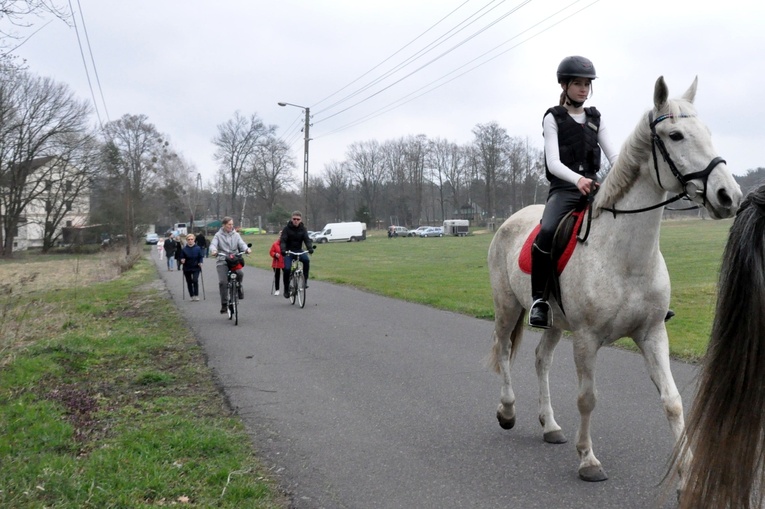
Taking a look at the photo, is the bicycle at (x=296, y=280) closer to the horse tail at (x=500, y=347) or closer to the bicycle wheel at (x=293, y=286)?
the bicycle wheel at (x=293, y=286)

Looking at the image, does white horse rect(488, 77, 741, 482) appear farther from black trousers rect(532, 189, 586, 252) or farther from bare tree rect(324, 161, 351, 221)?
bare tree rect(324, 161, 351, 221)

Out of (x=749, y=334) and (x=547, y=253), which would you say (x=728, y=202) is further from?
(x=547, y=253)

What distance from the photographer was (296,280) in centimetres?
1545

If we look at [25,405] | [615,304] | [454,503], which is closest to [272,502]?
[454,503]

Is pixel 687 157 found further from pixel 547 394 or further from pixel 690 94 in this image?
pixel 547 394

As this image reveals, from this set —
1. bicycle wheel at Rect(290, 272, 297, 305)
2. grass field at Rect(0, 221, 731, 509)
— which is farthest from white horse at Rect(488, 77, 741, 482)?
bicycle wheel at Rect(290, 272, 297, 305)

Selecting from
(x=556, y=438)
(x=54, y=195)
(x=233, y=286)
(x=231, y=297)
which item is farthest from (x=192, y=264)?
(x=54, y=195)

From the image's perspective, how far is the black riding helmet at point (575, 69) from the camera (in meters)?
4.62

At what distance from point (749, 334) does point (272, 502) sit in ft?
10.00

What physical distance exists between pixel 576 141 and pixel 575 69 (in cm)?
51

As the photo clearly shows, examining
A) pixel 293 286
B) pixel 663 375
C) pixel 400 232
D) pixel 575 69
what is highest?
pixel 575 69

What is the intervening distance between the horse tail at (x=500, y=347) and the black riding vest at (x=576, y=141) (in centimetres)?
147

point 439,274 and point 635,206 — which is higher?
point 635,206

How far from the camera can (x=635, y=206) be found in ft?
13.0
